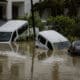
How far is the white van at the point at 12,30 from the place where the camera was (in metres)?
56.8

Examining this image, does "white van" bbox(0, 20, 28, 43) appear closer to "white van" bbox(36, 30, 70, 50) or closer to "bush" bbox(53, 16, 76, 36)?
"bush" bbox(53, 16, 76, 36)

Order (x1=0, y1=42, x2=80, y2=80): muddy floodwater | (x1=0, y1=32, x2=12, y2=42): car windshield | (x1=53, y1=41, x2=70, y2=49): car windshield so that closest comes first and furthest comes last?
(x1=0, y1=42, x2=80, y2=80): muddy floodwater < (x1=53, y1=41, x2=70, y2=49): car windshield < (x1=0, y1=32, x2=12, y2=42): car windshield

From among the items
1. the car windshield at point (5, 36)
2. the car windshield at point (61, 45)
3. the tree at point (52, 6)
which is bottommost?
the car windshield at point (5, 36)

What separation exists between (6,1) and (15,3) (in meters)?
2.49

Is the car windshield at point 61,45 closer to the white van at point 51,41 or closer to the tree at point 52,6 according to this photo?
the white van at point 51,41

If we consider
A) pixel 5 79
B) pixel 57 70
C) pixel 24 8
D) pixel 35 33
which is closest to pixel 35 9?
pixel 24 8

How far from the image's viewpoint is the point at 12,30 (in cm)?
5756

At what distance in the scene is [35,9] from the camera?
Result: 69625mm

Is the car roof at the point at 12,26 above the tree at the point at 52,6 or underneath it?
underneath

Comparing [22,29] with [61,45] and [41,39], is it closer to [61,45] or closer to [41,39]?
[41,39]

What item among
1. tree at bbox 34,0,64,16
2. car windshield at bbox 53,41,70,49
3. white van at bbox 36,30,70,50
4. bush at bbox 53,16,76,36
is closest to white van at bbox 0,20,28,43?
bush at bbox 53,16,76,36

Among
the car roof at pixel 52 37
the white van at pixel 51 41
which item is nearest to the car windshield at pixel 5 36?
the white van at pixel 51 41

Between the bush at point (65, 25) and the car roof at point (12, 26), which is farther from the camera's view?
the bush at point (65, 25)

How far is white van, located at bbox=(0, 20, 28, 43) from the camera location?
2234 inches
